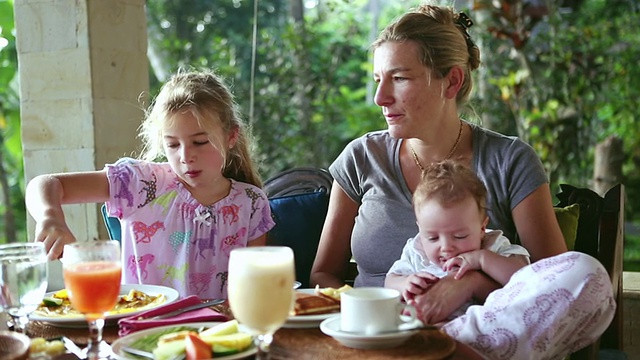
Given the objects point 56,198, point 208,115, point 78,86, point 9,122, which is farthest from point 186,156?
point 9,122

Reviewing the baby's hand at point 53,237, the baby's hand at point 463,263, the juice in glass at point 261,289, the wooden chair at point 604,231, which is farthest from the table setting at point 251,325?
the wooden chair at point 604,231

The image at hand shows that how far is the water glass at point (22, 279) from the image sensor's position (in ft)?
4.65

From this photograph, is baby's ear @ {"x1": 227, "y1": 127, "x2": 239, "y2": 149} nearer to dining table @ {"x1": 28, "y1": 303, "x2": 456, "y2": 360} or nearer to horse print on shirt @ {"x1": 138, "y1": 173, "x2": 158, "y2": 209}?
horse print on shirt @ {"x1": 138, "y1": 173, "x2": 158, "y2": 209}

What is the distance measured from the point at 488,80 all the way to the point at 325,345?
4.20 meters

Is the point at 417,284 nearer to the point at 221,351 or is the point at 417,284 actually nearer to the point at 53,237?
the point at 221,351

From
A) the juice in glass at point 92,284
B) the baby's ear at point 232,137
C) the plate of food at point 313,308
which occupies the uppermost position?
the baby's ear at point 232,137

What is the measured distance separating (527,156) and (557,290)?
0.76m

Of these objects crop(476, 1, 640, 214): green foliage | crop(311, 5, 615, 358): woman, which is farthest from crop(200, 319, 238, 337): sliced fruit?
crop(476, 1, 640, 214): green foliage

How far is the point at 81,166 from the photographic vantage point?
3.16 m

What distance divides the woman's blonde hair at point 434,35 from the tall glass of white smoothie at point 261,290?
3.99 ft

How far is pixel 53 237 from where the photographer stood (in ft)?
5.81

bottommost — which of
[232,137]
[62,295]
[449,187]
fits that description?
[62,295]

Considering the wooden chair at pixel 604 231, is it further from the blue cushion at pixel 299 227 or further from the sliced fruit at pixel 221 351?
the sliced fruit at pixel 221 351

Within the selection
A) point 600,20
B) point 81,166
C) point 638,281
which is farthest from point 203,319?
point 600,20
